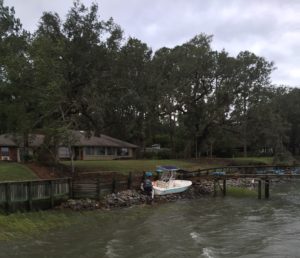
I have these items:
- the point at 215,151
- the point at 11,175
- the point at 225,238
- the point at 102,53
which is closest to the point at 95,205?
the point at 11,175

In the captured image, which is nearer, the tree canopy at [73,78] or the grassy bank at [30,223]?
the grassy bank at [30,223]

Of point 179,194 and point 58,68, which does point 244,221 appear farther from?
point 58,68

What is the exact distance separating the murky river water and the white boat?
4.44 metres

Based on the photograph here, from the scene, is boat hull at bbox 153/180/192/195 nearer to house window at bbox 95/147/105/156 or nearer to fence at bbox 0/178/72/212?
fence at bbox 0/178/72/212

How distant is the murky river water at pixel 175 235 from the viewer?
1962cm

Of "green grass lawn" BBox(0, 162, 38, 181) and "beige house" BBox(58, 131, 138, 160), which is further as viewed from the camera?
"beige house" BBox(58, 131, 138, 160)

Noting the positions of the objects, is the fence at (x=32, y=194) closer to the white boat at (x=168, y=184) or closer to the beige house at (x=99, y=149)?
the white boat at (x=168, y=184)

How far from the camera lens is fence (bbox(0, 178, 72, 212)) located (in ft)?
88.9

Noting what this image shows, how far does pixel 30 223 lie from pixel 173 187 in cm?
1747

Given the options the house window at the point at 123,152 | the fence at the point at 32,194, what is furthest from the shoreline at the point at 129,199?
the house window at the point at 123,152

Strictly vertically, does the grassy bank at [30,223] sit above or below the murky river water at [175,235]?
above

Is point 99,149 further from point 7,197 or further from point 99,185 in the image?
point 7,197

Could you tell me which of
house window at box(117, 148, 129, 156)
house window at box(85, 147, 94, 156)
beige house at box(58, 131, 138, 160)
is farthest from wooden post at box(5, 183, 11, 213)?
house window at box(117, 148, 129, 156)

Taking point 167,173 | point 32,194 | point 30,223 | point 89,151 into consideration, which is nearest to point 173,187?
point 167,173
